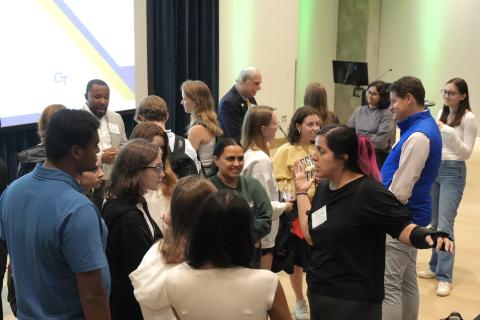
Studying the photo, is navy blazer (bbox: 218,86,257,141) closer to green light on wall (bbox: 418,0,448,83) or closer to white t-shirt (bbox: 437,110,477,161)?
white t-shirt (bbox: 437,110,477,161)

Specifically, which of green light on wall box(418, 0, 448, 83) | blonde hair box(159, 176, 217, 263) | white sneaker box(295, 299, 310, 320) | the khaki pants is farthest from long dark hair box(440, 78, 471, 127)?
green light on wall box(418, 0, 448, 83)

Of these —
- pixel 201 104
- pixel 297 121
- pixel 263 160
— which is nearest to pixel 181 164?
pixel 263 160

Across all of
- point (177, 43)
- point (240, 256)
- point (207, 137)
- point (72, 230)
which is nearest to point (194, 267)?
point (240, 256)

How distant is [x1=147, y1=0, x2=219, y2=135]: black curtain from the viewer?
21.5 ft

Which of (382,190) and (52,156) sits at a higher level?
(52,156)

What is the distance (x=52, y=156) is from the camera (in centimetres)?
167

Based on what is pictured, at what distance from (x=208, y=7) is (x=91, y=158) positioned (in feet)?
19.2

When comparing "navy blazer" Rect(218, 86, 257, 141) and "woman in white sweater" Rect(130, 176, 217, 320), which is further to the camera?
"navy blazer" Rect(218, 86, 257, 141)

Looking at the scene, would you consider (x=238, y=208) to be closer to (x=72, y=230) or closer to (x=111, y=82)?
(x=72, y=230)

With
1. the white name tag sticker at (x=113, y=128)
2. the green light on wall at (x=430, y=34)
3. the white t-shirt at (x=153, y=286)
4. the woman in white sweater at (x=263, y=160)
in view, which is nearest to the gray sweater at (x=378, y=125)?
the woman in white sweater at (x=263, y=160)

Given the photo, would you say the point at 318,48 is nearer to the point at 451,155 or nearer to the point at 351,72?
the point at 351,72

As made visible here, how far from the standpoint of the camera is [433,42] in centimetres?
1080

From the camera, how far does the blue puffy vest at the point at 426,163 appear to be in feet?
9.41

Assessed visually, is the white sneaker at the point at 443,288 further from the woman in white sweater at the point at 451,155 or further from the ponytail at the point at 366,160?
the ponytail at the point at 366,160
